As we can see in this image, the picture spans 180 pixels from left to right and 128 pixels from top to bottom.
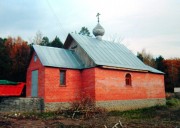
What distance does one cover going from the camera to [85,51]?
2023 centimetres

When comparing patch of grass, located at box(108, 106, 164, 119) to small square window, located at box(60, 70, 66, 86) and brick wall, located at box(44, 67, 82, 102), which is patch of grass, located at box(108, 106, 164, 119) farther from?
small square window, located at box(60, 70, 66, 86)

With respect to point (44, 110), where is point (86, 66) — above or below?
above

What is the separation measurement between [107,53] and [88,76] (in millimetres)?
3455

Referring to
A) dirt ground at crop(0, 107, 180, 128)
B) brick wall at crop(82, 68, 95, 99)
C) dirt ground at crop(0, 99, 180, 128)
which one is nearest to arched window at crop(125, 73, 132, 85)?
brick wall at crop(82, 68, 95, 99)

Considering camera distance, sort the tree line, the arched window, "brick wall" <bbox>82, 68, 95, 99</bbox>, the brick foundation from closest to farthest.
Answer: "brick wall" <bbox>82, 68, 95, 99</bbox> → the brick foundation → the arched window → the tree line

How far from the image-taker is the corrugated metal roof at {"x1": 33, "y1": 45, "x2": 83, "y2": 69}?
18625 millimetres

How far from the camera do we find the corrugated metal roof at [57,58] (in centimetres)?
1862

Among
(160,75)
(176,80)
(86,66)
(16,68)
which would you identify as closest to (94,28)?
(86,66)

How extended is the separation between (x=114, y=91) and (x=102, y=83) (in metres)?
1.42

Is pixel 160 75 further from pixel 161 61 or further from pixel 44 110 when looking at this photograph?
pixel 161 61

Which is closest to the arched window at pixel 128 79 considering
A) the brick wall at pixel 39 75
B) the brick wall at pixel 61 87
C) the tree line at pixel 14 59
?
the brick wall at pixel 61 87

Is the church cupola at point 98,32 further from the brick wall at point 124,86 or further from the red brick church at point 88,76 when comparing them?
the brick wall at point 124,86

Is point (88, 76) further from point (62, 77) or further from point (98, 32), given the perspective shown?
point (98, 32)

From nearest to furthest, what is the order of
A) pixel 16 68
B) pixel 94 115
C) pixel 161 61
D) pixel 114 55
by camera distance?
pixel 94 115
pixel 114 55
pixel 16 68
pixel 161 61
